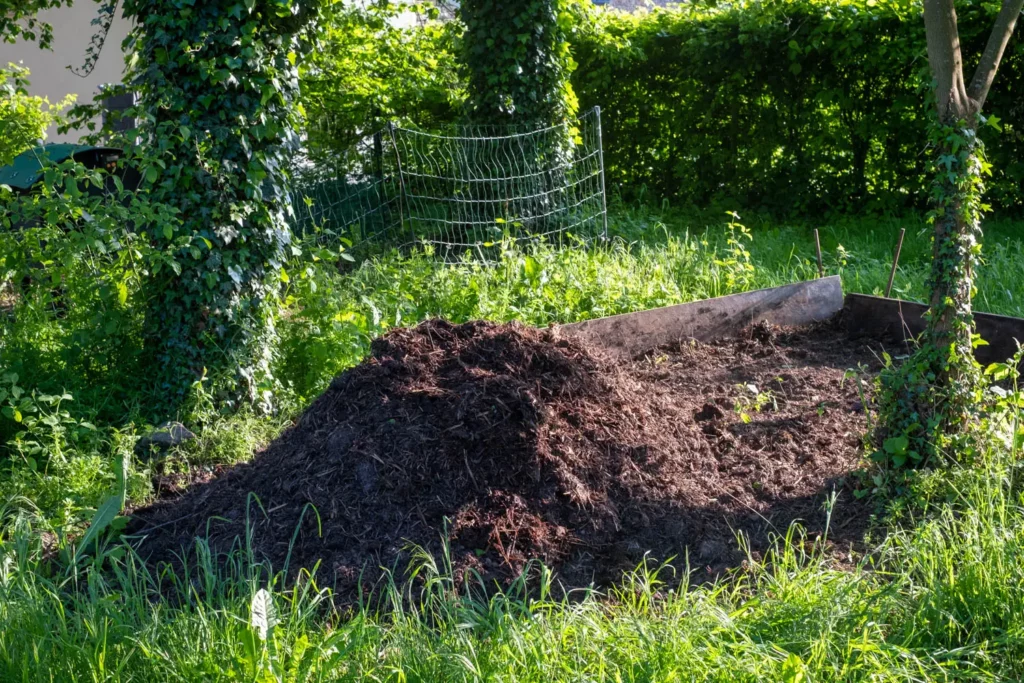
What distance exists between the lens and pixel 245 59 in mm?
4680

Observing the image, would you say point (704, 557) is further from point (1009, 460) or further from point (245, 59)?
point (245, 59)

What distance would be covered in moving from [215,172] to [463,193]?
12.6 ft

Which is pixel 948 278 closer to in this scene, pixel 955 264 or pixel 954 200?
pixel 955 264

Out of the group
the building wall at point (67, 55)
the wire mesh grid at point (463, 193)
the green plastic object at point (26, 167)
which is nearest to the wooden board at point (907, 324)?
the wire mesh grid at point (463, 193)

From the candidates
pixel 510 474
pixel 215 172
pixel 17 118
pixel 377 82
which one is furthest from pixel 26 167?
pixel 510 474

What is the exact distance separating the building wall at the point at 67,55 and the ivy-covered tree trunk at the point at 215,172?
8.84 meters

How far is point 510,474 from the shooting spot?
3592 mm

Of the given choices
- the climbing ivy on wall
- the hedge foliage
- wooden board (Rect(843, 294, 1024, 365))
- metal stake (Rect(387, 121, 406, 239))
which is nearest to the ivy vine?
wooden board (Rect(843, 294, 1024, 365))

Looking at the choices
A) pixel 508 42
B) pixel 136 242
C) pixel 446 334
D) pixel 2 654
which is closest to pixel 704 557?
pixel 446 334

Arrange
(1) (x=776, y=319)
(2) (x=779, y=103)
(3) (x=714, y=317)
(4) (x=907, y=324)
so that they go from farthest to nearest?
(2) (x=779, y=103), (1) (x=776, y=319), (3) (x=714, y=317), (4) (x=907, y=324)

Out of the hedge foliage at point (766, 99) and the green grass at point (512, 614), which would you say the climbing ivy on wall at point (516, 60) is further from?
the green grass at point (512, 614)

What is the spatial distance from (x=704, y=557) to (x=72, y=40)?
488 inches

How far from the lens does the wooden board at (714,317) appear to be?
563 centimetres

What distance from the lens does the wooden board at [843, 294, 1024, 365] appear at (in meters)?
5.06
